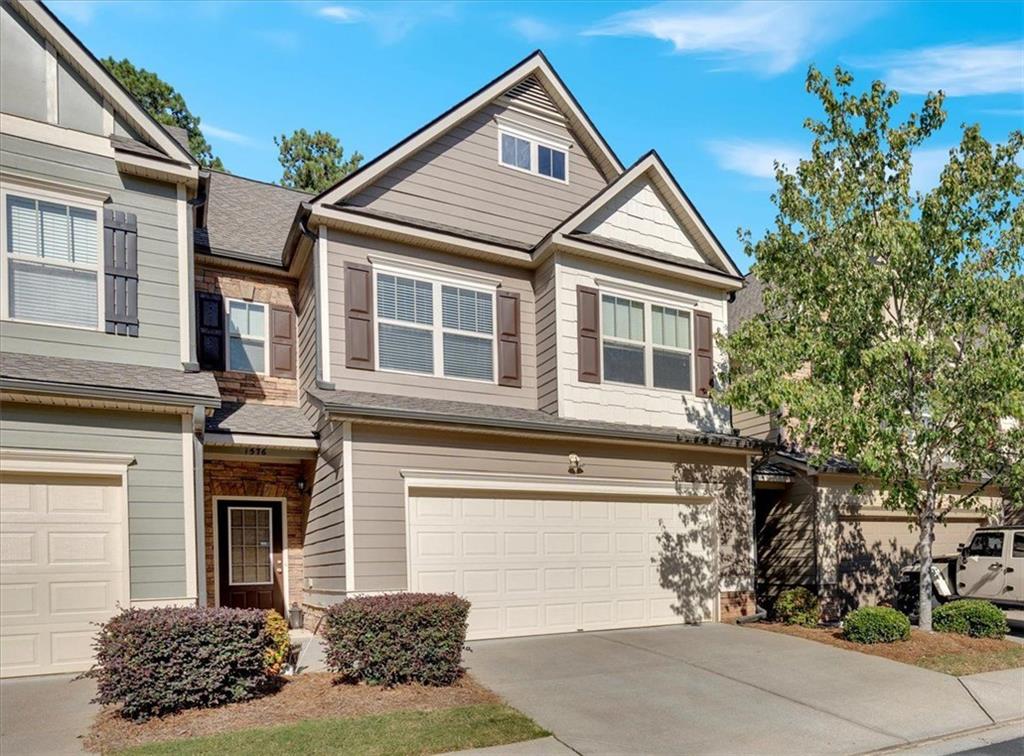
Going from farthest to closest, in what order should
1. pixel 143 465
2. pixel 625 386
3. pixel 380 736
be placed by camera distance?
pixel 625 386
pixel 143 465
pixel 380 736

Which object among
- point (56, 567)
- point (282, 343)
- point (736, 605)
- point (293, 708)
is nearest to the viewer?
point (293, 708)

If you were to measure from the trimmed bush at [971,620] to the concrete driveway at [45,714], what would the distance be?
12.0 metres

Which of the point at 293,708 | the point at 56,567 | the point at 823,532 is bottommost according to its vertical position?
the point at 293,708

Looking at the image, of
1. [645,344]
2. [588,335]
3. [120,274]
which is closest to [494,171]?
[588,335]

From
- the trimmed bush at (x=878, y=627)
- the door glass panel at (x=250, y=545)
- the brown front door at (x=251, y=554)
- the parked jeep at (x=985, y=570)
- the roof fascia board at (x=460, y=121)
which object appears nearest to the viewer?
the trimmed bush at (x=878, y=627)

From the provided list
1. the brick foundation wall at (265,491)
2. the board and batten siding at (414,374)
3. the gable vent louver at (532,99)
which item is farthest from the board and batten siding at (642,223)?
the brick foundation wall at (265,491)

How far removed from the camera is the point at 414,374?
1266 centimetres

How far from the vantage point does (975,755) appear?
730 centimetres

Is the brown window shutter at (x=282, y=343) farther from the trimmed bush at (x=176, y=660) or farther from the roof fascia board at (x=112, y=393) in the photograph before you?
the trimmed bush at (x=176, y=660)

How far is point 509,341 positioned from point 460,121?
12.8ft

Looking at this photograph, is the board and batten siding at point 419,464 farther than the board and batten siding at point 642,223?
No

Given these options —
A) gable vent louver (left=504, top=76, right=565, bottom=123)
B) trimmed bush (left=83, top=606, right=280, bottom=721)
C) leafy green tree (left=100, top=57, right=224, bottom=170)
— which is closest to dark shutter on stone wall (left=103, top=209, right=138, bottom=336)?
trimmed bush (left=83, top=606, right=280, bottom=721)

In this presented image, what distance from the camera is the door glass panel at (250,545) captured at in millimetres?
12961

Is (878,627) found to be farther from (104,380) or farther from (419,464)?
(104,380)
